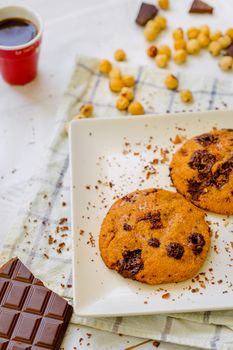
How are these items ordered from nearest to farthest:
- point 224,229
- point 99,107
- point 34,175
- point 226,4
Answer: point 224,229 < point 34,175 < point 99,107 < point 226,4

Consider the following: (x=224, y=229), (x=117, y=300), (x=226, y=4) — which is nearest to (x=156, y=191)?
(x=224, y=229)

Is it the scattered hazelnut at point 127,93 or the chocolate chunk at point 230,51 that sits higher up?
the chocolate chunk at point 230,51

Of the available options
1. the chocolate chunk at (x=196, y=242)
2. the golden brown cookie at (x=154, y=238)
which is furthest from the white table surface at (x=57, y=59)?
the chocolate chunk at (x=196, y=242)

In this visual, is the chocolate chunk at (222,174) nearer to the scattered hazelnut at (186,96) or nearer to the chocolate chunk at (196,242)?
the chocolate chunk at (196,242)

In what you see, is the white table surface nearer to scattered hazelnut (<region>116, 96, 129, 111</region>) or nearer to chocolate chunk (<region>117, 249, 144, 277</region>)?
scattered hazelnut (<region>116, 96, 129, 111</region>)

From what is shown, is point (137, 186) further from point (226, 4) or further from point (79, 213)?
point (226, 4)

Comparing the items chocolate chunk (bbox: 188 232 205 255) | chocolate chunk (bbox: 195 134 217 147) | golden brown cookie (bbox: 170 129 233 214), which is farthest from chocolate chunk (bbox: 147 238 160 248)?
chocolate chunk (bbox: 195 134 217 147)
